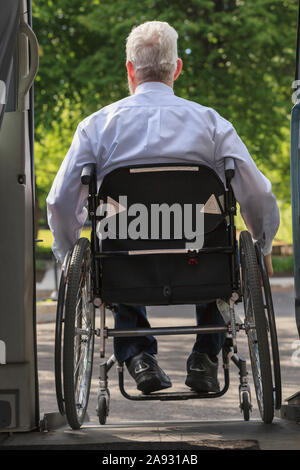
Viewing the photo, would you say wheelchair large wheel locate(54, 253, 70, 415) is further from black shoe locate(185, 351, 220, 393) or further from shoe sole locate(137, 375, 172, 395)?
black shoe locate(185, 351, 220, 393)

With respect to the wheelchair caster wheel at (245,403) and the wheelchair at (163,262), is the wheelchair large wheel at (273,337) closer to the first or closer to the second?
the wheelchair at (163,262)

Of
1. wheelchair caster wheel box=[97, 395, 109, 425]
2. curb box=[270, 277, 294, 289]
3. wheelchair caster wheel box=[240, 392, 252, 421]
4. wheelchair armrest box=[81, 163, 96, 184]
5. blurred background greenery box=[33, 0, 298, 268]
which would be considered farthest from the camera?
blurred background greenery box=[33, 0, 298, 268]

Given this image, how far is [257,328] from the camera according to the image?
3.61 metres

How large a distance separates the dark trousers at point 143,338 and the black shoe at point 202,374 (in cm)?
5

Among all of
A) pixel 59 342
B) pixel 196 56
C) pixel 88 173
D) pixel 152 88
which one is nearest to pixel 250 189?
pixel 152 88

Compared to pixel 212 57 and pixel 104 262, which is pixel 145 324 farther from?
pixel 212 57

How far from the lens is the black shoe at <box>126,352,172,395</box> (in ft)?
13.6

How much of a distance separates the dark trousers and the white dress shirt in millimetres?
617

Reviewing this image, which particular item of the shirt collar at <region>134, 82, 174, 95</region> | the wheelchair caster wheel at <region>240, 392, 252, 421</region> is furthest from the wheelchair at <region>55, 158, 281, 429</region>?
the shirt collar at <region>134, 82, 174, 95</region>

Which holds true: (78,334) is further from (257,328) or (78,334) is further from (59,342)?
(257,328)

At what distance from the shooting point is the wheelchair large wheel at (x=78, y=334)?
3.60m

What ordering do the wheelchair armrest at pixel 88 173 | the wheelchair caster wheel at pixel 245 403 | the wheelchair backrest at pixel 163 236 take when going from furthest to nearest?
the wheelchair caster wheel at pixel 245 403
the wheelchair backrest at pixel 163 236
the wheelchair armrest at pixel 88 173

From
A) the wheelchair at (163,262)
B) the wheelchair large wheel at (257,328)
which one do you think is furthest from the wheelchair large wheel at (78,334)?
the wheelchair large wheel at (257,328)

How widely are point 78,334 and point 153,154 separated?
0.88 m
